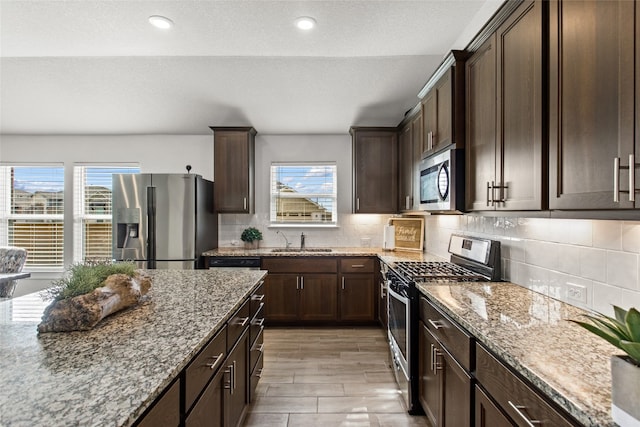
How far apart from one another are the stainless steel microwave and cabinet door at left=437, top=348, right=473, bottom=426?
98cm

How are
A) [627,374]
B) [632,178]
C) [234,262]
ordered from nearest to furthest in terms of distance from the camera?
[627,374] < [632,178] < [234,262]

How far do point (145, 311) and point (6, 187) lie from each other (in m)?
4.90

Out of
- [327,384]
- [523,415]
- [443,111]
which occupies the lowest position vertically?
[327,384]

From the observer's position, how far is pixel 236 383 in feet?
5.67

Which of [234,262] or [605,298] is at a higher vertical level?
[605,298]

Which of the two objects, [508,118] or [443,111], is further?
[443,111]

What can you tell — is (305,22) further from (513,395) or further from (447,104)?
(513,395)

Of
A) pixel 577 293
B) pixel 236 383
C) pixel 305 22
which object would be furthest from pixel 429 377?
pixel 305 22

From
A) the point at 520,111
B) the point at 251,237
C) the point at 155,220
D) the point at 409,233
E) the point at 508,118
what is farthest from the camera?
the point at 251,237

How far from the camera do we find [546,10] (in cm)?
131

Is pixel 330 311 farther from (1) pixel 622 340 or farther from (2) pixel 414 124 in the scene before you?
(1) pixel 622 340

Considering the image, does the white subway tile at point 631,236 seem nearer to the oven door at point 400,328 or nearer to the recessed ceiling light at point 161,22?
the oven door at point 400,328

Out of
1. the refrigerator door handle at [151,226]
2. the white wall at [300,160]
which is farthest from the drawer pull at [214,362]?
the white wall at [300,160]

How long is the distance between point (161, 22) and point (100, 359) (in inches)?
88.2
